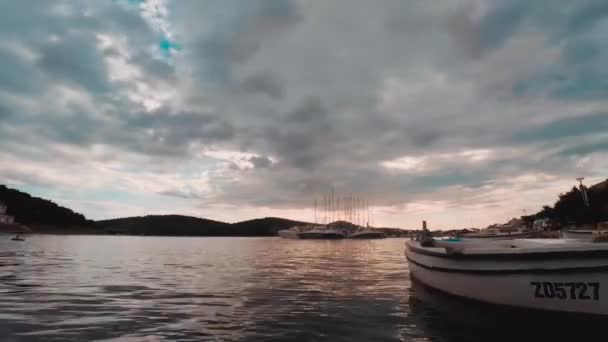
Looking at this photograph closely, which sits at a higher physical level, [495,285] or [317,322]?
[495,285]

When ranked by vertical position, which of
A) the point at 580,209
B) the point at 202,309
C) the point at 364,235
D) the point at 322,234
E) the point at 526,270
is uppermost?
the point at 580,209

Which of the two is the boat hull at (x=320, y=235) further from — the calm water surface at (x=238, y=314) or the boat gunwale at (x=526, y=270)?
the boat gunwale at (x=526, y=270)

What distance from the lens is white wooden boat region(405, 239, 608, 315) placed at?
816 centimetres

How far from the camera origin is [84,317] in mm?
10055

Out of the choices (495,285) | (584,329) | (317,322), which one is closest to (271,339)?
(317,322)

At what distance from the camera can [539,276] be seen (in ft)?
29.3

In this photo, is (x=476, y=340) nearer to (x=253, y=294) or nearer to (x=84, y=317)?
(x=253, y=294)

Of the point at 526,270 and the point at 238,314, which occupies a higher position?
the point at 526,270

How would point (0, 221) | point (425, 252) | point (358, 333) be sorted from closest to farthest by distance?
point (358, 333), point (425, 252), point (0, 221)

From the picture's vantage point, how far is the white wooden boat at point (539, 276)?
8.16 meters

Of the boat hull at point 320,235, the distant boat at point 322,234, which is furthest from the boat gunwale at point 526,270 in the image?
the boat hull at point 320,235

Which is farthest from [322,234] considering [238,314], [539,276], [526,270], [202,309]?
[539,276]

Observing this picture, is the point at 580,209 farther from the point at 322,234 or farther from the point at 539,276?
the point at 322,234

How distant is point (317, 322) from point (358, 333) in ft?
4.73
